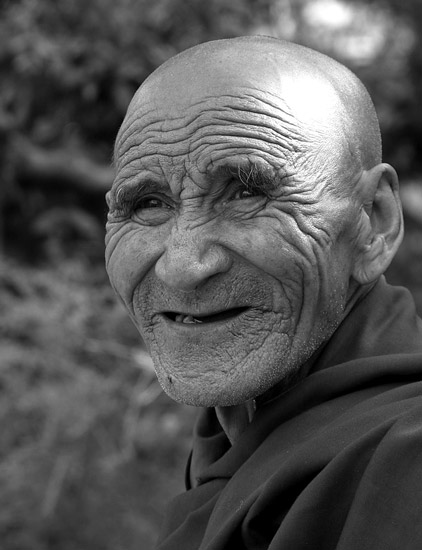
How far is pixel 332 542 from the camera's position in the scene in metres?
1.67

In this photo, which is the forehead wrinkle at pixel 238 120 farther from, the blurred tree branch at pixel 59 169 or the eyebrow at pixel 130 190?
the blurred tree branch at pixel 59 169

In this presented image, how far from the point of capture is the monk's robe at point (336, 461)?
5.23 ft

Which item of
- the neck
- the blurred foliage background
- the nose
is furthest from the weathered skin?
the blurred foliage background

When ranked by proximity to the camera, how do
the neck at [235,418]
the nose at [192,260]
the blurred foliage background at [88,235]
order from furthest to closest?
the blurred foliage background at [88,235] < the neck at [235,418] < the nose at [192,260]

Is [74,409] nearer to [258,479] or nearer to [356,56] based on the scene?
[258,479]

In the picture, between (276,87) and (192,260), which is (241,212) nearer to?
(192,260)

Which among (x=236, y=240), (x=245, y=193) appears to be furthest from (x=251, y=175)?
(x=236, y=240)

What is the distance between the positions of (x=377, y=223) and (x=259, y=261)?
15.8 inches

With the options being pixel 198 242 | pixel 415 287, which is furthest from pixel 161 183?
pixel 415 287

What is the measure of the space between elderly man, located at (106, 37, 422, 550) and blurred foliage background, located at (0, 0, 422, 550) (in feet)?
11.3

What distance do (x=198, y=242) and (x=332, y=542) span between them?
660 mm

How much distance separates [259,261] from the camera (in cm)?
187

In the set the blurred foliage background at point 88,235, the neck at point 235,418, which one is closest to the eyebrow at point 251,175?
the neck at point 235,418

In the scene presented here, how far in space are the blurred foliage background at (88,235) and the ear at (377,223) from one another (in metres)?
3.53
